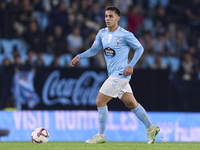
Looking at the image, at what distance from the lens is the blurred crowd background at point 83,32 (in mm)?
12812

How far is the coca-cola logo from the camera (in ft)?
37.3

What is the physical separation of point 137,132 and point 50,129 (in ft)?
6.07

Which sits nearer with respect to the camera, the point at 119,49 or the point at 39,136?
the point at 119,49

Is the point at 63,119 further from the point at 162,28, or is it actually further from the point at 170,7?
the point at 170,7

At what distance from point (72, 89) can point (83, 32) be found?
9.26 ft

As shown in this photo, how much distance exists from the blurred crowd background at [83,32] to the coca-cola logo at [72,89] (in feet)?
1.98

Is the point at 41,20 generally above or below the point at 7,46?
above

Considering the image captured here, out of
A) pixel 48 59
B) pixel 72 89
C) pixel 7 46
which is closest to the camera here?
pixel 72 89

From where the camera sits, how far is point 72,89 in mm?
11484

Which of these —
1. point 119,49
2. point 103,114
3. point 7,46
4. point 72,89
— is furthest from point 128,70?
point 7,46

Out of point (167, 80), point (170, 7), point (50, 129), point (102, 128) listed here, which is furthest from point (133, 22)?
point (102, 128)

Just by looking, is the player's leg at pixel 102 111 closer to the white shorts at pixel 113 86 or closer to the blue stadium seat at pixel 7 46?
the white shorts at pixel 113 86

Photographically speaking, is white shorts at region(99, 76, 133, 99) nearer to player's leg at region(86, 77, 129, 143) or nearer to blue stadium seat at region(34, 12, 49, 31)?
player's leg at region(86, 77, 129, 143)

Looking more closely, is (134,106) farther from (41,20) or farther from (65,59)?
(41,20)
